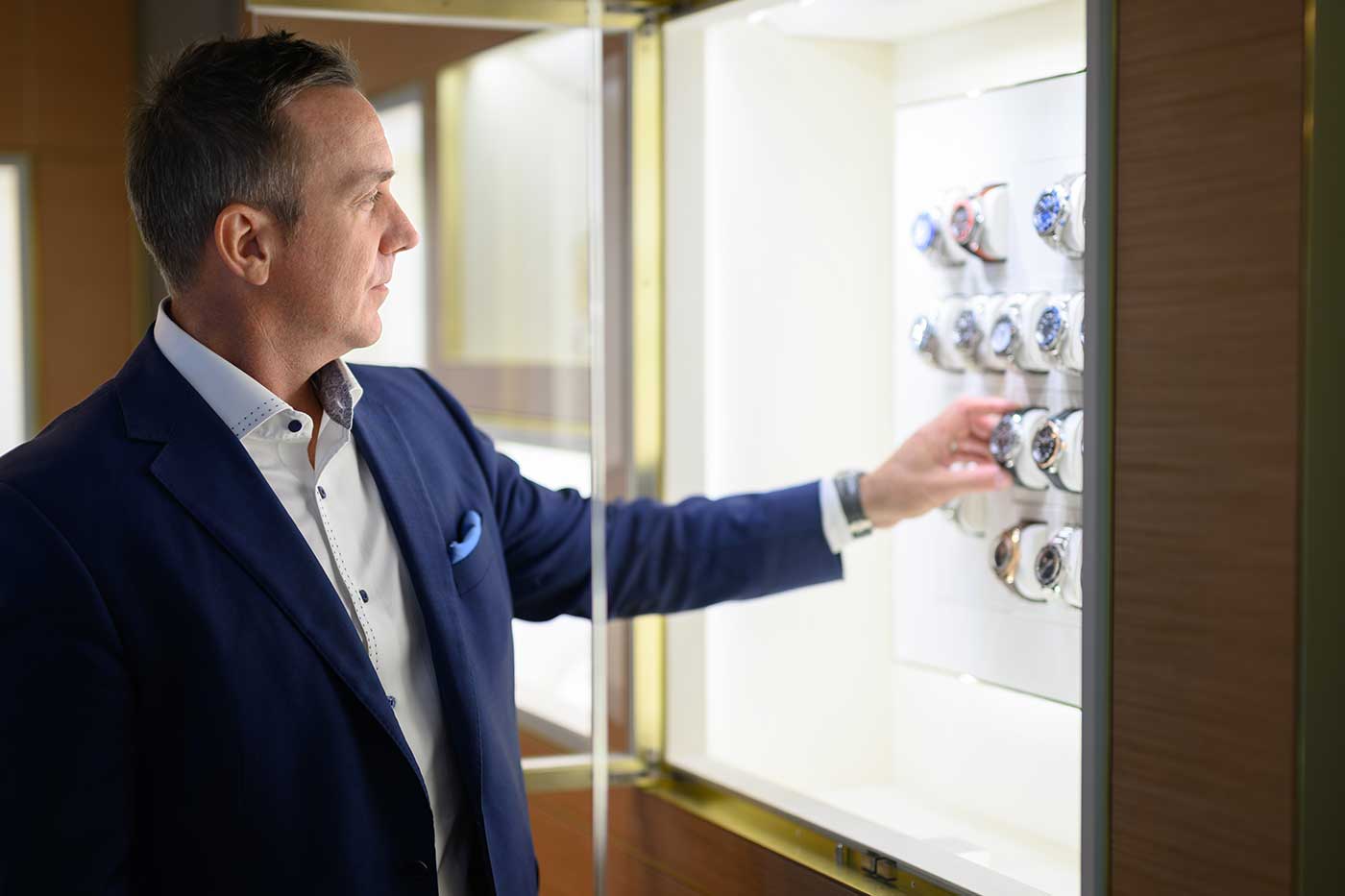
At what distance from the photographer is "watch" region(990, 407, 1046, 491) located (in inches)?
62.0

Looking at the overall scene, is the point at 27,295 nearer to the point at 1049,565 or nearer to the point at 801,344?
the point at 801,344

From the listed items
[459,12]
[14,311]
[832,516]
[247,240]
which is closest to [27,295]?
[14,311]

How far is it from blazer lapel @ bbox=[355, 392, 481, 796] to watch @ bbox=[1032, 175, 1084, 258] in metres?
0.71

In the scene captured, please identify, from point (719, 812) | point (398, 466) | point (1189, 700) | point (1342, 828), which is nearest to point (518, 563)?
point (398, 466)

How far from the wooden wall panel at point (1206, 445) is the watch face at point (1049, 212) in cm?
37

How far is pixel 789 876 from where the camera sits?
1.60 meters

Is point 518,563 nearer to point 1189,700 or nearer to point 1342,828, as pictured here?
point 1189,700

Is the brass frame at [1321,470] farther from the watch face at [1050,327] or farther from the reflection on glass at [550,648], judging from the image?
the reflection on glass at [550,648]

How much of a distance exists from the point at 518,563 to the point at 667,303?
449mm

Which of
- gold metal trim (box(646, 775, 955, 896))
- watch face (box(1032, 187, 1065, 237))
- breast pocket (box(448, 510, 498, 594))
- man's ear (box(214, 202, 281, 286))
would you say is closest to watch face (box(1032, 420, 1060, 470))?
watch face (box(1032, 187, 1065, 237))

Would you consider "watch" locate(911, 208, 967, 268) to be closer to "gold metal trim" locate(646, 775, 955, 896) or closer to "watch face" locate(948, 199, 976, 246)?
"watch face" locate(948, 199, 976, 246)

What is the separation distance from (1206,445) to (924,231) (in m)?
0.72

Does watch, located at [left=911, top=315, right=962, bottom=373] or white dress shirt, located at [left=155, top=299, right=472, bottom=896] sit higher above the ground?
watch, located at [left=911, top=315, right=962, bottom=373]

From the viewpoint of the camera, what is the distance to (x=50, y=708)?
1.15 meters
